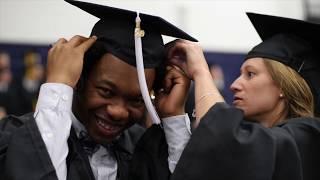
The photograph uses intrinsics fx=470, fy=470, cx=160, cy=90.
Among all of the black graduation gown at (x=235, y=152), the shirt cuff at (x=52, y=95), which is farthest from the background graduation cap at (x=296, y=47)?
the shirt cuff at (x=52, y=95)

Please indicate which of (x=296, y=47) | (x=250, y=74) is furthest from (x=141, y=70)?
(x=296, y=47)

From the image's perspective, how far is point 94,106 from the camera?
1.80 meters

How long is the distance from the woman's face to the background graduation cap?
0.24ft

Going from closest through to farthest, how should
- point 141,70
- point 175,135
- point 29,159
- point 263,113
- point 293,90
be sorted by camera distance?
point 29,159 < point 141,70 < point 175,135 < point 293,90 < point 263,113

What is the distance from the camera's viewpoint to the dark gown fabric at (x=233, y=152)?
159cm

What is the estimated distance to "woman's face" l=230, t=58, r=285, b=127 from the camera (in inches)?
82.6

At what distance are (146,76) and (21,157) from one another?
1.83 feet

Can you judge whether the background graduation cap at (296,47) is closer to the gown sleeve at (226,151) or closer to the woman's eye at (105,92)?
the gown sleeve at (226,151)

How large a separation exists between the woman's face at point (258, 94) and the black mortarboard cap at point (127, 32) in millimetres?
424

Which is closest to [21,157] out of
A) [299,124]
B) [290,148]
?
[290,148]

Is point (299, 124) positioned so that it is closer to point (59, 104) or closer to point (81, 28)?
point (59, 104)

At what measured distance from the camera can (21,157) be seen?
1.56 metres

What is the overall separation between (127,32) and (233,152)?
0.65m

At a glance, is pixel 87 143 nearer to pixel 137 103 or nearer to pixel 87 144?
pixel 87 144
